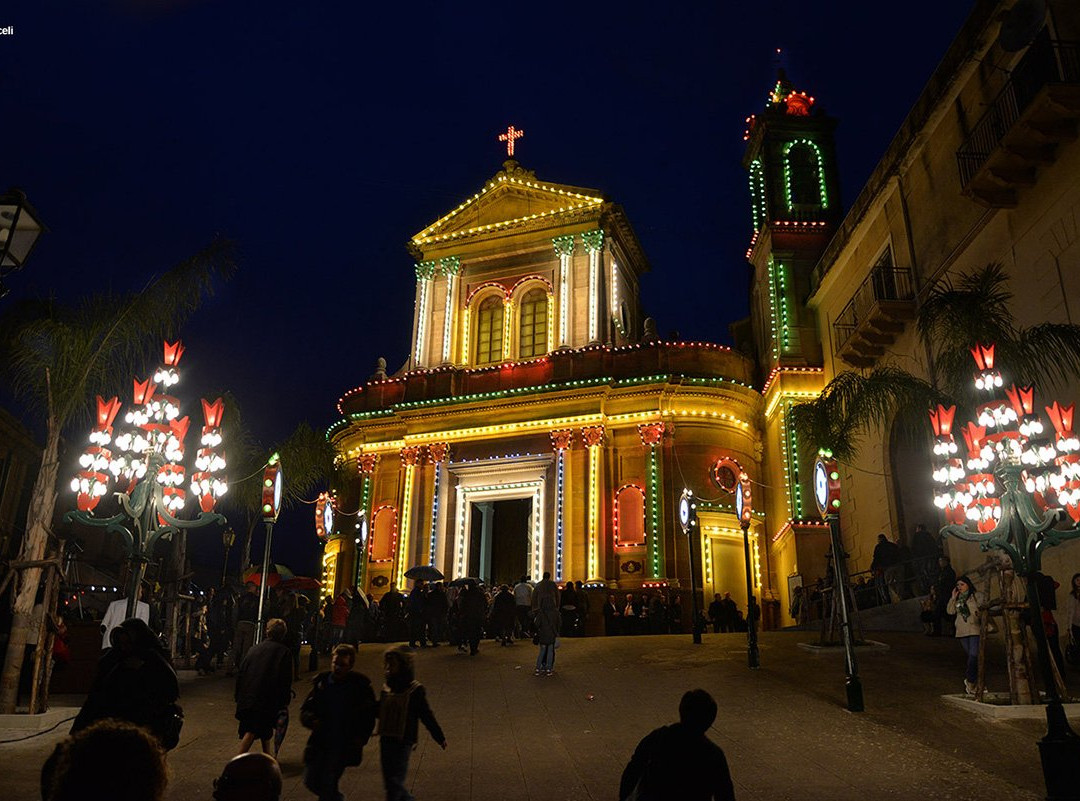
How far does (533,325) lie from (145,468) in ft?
66.0

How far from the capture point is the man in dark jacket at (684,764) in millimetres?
4699

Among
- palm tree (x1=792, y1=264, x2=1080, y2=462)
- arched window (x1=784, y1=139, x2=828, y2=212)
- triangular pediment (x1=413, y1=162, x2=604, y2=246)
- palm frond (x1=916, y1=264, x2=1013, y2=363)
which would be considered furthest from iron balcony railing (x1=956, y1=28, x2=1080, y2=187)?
triangular pediment (x1=413, y1=162, x2=604, y2=246)

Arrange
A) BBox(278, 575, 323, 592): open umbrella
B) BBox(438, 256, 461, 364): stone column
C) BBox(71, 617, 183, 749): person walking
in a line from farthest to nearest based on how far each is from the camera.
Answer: BBox(438, 256, 461, 364): stone column
BBox(278, 575, 323, 592): open umbrella
BBox(71, 617, 183, 749): person walking

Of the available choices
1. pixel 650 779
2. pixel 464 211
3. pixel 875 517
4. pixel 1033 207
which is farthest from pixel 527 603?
pixel 464 211

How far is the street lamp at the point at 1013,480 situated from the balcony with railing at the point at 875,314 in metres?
8.44

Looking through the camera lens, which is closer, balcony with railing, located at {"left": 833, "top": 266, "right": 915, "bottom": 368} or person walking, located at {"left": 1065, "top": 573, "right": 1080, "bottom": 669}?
person walking, located at {"left": 1065, "top": 573, "right": 1080, "bottom": 669}

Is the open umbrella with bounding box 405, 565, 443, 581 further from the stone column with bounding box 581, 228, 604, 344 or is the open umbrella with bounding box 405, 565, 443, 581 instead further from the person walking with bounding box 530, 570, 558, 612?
the stone column with bounding box 581, 228, 604, 344

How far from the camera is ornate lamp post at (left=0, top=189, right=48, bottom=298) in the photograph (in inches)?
330

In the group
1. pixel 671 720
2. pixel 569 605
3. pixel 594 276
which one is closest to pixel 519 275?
pixel 594 276

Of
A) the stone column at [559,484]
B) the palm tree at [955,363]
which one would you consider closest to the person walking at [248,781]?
the palm tree at [955,363]

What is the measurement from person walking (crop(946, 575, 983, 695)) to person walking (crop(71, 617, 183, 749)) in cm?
986

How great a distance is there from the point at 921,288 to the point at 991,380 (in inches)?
364

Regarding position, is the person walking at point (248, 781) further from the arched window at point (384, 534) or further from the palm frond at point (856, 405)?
the arched window at point (384, 534)

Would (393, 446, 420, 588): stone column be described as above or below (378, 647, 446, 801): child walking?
above
